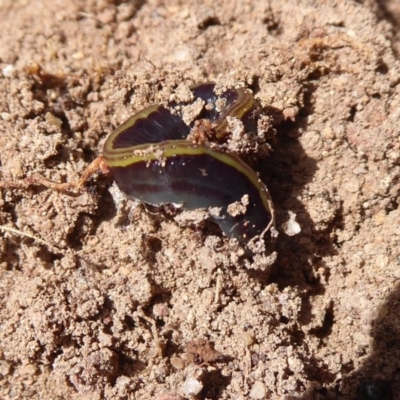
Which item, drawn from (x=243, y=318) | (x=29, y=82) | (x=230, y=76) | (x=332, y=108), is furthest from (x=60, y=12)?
(x=243, y=318)

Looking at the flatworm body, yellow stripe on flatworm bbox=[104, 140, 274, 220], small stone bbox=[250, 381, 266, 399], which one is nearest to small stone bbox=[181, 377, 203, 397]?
small stone bbox=[250, 381, 266, 399]

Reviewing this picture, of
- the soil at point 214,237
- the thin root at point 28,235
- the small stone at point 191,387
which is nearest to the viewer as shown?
the small stone at point 191,387

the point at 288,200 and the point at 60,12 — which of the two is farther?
the point at 60,12

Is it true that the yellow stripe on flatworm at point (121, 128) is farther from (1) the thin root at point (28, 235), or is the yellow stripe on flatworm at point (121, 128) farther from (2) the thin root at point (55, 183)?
(1) the thin root at point (28, 235)

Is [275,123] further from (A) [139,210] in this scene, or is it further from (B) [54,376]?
(B) [54,376]

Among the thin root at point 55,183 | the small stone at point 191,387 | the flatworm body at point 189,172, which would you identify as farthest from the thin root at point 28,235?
the small stone at point 191,387
